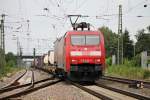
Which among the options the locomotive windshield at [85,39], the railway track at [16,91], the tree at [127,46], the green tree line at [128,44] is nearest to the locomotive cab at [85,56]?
the locomotive windshield at [85,39]

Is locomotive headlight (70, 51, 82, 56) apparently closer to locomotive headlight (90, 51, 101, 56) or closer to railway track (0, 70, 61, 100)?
locomotive headlight (90, 51, 101, 56)

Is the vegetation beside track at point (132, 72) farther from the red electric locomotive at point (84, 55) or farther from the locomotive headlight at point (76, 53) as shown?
the locomotive headlight at point (76, 53)

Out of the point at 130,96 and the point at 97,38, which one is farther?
the point at 97,38

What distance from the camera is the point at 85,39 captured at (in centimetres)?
2364

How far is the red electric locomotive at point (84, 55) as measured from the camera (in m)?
22.8

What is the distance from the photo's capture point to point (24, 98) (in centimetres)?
1457

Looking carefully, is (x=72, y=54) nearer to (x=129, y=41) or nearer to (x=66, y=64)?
(x=66, y=64)

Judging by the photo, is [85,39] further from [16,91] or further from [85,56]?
[16,91]

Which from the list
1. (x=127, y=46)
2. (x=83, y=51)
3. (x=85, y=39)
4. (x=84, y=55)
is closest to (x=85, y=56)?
(x=84, y=55)

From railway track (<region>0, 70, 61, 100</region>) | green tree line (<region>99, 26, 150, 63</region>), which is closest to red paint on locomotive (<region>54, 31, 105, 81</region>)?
railway track (<region>0, 70, 61, 100</region>)

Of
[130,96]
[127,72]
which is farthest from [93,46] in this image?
[127,72]

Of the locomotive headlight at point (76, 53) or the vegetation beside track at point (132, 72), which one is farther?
the vegetation beside track at point (132, 72)

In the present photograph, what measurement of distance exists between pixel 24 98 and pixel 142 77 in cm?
1919

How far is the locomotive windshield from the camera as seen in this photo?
77.2ft
